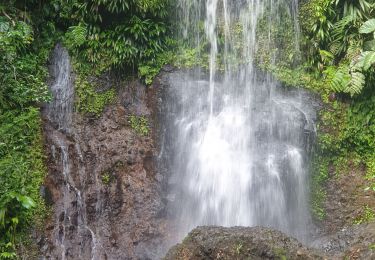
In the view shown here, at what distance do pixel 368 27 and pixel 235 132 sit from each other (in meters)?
3.08

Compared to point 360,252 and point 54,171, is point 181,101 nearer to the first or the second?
point 54,171

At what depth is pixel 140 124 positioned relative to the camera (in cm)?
855

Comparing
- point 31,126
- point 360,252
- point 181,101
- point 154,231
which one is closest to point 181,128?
point 181,101

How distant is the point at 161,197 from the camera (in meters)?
7.94

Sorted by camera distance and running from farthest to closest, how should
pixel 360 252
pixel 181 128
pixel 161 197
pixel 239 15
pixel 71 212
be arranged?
pixel 239 15
pixel 181 128
pixel 161 197
pixel 71 212
pixel 360 252

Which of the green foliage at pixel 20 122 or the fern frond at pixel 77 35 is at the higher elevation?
Result: the fern frond at pixel 77 35

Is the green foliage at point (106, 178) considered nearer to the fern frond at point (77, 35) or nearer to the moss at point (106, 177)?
the moss at point (106, 177)

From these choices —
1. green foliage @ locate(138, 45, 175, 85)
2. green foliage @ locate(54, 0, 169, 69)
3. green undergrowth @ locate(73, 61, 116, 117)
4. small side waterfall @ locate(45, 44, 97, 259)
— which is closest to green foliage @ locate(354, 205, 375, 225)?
small side waterfall @ locate(45, 44, 97, 259)

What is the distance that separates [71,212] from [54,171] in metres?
0.79

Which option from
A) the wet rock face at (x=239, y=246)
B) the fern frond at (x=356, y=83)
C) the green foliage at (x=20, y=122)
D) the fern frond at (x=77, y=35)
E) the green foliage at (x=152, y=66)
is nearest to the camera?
the wet rock face at (x=239, y=246)

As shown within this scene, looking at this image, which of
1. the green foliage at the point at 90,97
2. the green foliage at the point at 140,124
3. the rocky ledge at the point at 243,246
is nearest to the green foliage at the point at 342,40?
the rocky ledge at the point at 243,246

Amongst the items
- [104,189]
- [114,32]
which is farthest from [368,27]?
[104,189]

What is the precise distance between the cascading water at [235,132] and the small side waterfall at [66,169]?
5.07 feet

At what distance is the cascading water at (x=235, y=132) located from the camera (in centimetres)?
773
